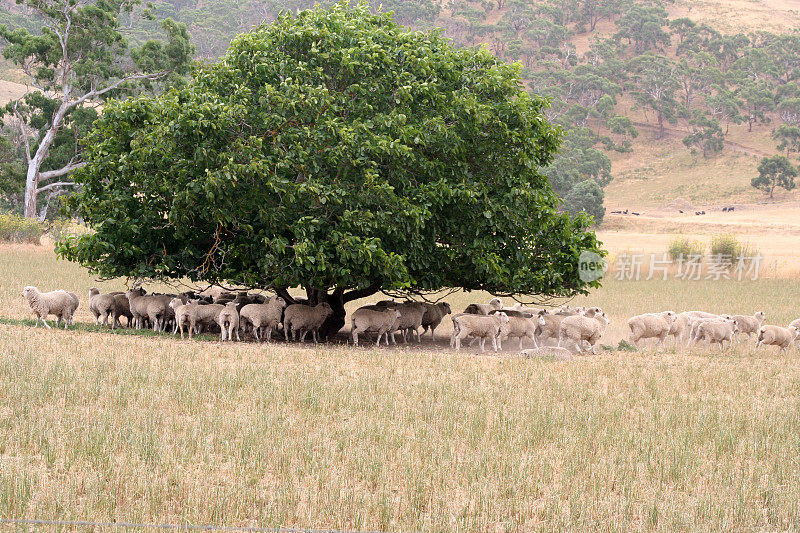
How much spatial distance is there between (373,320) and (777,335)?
33.1 feet

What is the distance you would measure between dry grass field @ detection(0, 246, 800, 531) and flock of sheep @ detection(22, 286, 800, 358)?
2.68m

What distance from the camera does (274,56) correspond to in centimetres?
1914

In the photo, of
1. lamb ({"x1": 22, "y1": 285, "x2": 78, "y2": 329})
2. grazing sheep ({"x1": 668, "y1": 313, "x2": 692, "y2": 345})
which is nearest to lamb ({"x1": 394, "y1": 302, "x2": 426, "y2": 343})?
grazing sheep ({"x1": 668, "y1": 313, "x2": 692, "y2": 345})

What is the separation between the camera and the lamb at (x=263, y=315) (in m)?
19.3

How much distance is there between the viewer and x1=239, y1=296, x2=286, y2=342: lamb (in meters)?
19.3

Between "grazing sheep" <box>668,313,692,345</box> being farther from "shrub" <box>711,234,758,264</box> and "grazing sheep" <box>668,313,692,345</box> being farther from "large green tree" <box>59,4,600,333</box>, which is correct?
"shrub" <box>711,234,758,264</box>

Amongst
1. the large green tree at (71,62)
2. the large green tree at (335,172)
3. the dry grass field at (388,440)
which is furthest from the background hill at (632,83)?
the dry grass field at (388,440)

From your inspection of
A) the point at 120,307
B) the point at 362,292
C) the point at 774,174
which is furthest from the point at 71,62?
the point at 774,174

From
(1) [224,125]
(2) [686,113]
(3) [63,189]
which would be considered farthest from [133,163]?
(2) [686,113]

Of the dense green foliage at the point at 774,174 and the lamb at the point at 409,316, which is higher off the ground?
the dense green foliage at the point at 774,174

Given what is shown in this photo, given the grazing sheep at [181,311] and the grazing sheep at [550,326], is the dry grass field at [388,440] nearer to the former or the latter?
the grazing sheep at [181,311]

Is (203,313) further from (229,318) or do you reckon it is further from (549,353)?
(549,353)

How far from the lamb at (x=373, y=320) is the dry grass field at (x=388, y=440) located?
2.93 meters

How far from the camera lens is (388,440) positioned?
9.61 metres
